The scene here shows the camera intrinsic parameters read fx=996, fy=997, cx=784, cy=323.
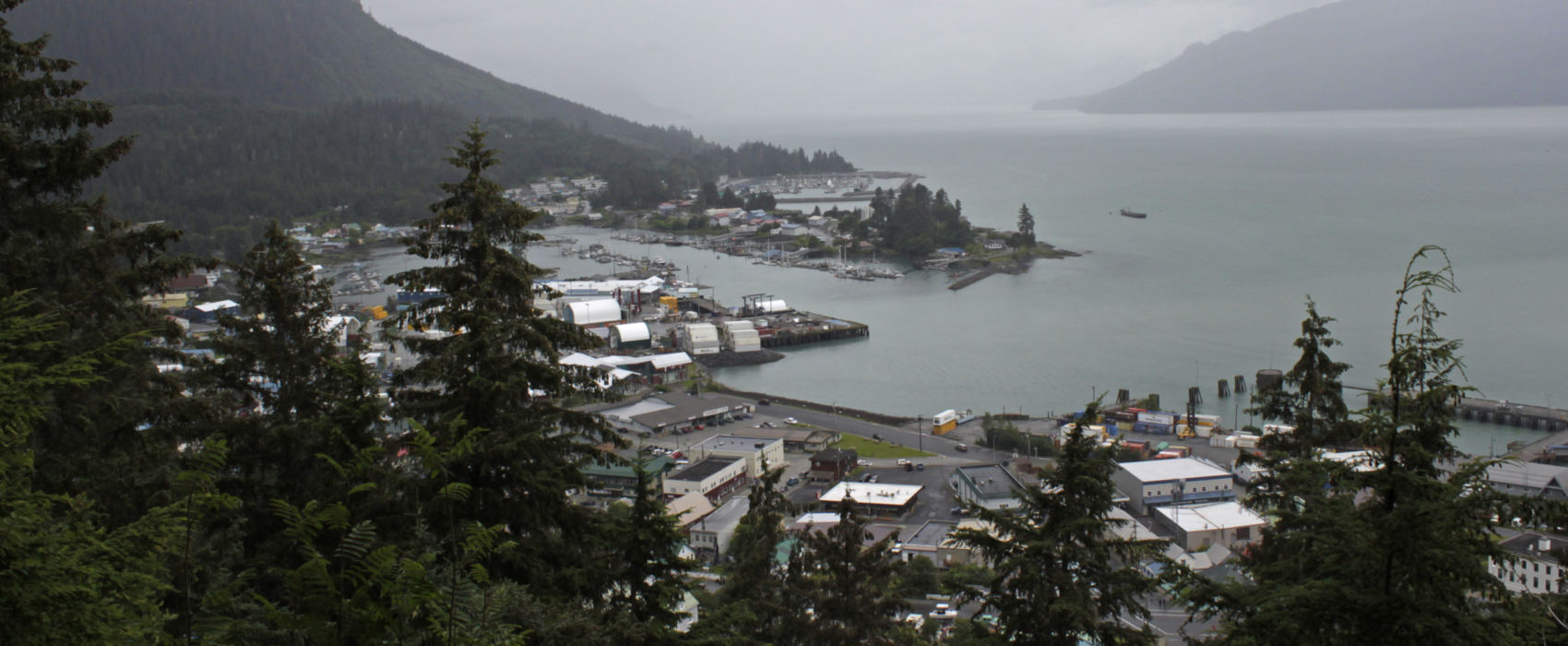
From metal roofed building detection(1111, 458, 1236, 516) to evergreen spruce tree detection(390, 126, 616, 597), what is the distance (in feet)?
20.8

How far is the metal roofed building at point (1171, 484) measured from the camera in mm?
7680

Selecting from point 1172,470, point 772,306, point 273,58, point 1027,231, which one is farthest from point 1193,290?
point 273,58

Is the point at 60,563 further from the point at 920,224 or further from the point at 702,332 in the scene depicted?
the point at 920,224

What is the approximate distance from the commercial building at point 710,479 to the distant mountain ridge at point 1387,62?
104604 mm

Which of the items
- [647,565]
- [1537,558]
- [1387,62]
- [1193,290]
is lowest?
[1537,558]

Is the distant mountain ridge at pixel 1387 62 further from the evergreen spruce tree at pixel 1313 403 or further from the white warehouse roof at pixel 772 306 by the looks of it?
the evergreen spruce tree at pixel 1313 403

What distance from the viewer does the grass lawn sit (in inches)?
371

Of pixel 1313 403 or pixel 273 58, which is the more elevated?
pixel 273 58

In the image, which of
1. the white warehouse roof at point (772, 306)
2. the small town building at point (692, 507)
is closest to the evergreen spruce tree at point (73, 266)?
the small town building at point (692, 507)

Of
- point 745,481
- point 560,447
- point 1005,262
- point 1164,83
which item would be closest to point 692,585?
point 560,447

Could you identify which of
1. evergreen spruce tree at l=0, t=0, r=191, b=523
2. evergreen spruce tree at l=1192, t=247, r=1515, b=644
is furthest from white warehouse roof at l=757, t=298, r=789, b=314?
evergreen spruce tree at l=1192, t=247, r=1515, b=644

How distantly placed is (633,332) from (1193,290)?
952cm

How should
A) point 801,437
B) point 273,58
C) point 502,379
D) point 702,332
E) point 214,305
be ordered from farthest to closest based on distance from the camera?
point 273,58 < point 214,305 < point 702,332 < point 801,437 < point 502,379

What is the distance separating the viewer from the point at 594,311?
640 inches
